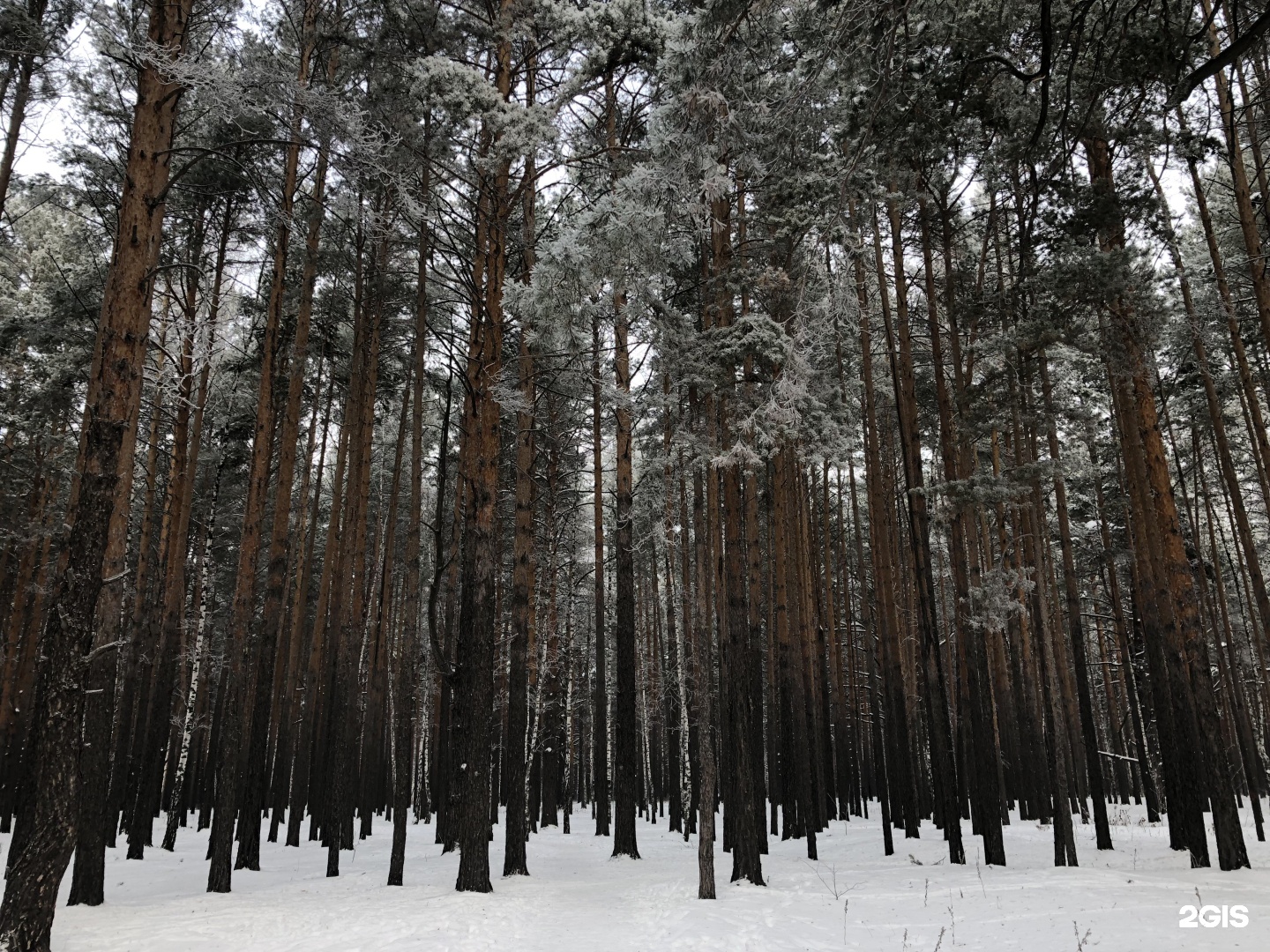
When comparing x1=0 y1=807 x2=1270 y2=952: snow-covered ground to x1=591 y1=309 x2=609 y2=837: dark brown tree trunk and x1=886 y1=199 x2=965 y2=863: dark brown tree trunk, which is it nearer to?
x1=886 y1=199 x2=965 y2=863: dark brown tree trunk

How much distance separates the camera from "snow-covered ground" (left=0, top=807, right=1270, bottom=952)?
24.0 feet

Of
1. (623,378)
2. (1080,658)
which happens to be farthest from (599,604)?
(1080,658)

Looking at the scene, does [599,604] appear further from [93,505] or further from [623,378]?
[93,505]

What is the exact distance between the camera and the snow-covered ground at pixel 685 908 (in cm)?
731

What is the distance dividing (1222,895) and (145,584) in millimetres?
17348

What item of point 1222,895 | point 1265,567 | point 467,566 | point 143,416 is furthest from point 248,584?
point 1265,567

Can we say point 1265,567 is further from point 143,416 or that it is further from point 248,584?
point 143,416

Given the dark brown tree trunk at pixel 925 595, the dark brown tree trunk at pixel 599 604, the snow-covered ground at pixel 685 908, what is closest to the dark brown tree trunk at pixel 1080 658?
the snow-covered ground at pixel 685 908

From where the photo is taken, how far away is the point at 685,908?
918cm

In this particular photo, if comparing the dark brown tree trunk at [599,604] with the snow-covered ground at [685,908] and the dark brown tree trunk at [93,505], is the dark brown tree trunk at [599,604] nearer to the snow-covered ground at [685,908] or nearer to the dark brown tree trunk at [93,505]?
the snow-covered ground at [685,908]

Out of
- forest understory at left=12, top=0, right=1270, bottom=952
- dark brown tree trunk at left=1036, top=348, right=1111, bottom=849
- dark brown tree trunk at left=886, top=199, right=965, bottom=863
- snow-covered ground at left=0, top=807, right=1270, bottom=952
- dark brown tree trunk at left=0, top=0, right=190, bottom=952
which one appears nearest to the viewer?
dark brown tree trunk at left=0, top=0, right=190, bottom=952

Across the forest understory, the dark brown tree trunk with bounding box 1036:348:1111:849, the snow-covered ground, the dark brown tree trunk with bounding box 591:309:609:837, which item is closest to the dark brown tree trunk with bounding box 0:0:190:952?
the forest understory

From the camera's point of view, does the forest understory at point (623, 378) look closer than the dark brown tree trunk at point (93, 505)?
No

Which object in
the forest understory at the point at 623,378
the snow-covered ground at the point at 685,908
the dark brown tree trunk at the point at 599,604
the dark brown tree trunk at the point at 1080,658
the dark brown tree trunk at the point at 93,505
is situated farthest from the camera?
the dark brown tree trunk at the point at 599,604
